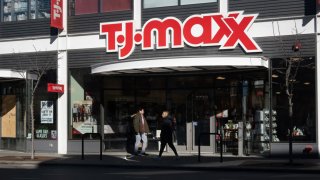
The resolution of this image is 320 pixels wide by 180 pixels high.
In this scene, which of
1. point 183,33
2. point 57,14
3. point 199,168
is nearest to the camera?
point 199,168

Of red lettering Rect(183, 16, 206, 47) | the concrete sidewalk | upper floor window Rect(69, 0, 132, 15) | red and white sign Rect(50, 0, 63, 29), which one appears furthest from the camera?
red and white sign Rect(50, 0, 63, 29)

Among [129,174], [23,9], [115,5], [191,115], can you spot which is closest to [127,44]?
[115,5]

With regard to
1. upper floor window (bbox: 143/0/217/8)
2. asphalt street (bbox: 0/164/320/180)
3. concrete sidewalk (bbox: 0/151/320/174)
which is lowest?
asphalt street (bbox: 0/164/320/180)

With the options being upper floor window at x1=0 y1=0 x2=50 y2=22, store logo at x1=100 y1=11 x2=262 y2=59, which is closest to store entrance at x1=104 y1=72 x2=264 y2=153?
store logo at x1=100 y1=11 x2=262 y2=59

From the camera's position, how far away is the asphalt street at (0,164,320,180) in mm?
16297

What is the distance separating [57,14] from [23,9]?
2399 millimetres

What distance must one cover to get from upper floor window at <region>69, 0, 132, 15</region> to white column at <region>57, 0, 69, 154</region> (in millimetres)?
405

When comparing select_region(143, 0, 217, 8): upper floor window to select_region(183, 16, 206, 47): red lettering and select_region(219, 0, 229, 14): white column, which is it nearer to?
select_region(219, 0, 229, 14): white column

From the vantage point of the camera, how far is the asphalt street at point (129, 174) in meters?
16.3

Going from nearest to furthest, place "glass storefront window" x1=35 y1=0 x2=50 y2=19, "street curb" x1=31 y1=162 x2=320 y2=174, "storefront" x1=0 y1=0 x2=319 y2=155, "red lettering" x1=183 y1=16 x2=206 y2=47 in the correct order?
"street curb" x1=31 y1=162 x2=320 y2=174, "storefront" x1=0 y1=0 x2=319 y2=155, "red lettering" x1=183 y1=16 x2=206 y2=47, "glass storefront window" x1=35 y1=0 x2=50 y2=19

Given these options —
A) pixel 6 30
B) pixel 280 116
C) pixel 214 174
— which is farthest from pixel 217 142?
pixel 6 30

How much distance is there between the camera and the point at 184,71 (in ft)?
80.2

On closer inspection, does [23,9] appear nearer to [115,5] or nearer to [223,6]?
[115,5]

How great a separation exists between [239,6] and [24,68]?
10.2 meters
